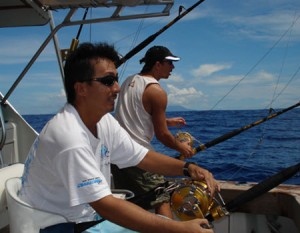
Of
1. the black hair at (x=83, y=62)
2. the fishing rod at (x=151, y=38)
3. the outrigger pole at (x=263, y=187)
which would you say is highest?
the fishing rod at (x=151, y=38)

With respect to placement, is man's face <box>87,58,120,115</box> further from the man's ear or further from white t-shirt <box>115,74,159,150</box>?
white t-shirt <box>115,74,159,150</box>

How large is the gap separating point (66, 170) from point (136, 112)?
5.23ft

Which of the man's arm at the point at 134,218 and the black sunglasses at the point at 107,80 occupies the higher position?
the black sunglasses at the point at 107,80

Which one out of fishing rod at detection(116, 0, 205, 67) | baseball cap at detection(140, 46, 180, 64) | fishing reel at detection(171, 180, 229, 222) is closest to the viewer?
fishing reel at detection(171, 180, 229, 222)

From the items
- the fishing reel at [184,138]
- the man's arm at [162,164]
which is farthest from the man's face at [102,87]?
the fishing reel at [184,138]

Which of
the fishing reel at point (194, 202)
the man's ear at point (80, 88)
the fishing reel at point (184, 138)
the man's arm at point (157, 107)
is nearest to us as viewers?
the man's ear at point (80, 88)

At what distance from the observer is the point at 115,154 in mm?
2355

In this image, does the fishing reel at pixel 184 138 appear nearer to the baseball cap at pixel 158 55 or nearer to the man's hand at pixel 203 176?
the baseball cap at pixel 158 55

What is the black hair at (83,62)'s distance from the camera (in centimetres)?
193

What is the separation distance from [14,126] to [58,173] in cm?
317

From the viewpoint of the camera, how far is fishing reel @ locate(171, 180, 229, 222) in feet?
7.02

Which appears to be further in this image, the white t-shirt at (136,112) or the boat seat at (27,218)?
the white t-shirt at (136,112)

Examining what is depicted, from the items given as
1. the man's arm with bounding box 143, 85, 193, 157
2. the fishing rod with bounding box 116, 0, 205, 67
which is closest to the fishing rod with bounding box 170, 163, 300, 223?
the man's arm with bounding box 143, 85, 193, 157

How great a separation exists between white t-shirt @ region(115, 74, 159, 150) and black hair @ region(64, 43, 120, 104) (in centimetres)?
121
